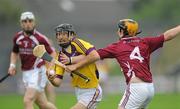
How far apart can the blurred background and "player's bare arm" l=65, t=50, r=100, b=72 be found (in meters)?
28.1

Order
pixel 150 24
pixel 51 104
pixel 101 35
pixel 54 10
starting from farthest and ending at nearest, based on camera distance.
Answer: pixel 54 10 → pixel 101 35 → pixel 150 24 → pixel 51 104

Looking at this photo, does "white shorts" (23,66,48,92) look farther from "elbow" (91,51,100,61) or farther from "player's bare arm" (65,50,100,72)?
"elbow" (91,51,100,61)

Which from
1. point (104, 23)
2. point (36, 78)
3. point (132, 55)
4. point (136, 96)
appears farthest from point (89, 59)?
point (104, 23)

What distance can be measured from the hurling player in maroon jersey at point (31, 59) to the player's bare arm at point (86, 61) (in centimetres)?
337

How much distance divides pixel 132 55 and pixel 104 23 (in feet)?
205

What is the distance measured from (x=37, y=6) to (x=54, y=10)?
5.67ft

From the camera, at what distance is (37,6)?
3231 inches

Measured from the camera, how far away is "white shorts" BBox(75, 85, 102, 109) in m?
16.0

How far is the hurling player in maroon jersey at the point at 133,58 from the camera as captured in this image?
49.1 feet

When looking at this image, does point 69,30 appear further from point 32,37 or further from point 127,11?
point 127,11

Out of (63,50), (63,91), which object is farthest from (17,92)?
(63,50)

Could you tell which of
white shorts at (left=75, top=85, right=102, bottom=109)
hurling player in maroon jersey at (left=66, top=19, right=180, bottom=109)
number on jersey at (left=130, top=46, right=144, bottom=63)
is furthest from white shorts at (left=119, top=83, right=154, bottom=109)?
white shorts at (left=75, top=85, right=102, bottom=109)

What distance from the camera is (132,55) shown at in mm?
15125

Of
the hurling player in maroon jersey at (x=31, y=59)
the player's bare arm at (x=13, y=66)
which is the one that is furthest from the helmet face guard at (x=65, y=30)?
the player's bare arm at (x=13, y=66)
